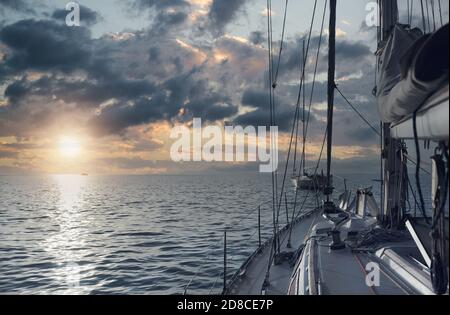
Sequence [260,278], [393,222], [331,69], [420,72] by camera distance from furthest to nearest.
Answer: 1. [393,222]
2. [260,278]
3. [331,69]
4. [420,72]

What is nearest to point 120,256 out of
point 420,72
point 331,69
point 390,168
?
point 390,168

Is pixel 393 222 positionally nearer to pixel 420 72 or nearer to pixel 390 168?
pixel 390 168

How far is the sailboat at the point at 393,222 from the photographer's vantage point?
3.63 meters

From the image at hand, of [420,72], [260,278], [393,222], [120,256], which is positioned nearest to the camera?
[420,72]

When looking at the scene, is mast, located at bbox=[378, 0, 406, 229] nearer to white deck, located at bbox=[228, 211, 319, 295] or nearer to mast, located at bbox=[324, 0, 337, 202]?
mast, located at bbox=[324, 0, 337, 202]

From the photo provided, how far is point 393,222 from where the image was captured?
1046 centimetres

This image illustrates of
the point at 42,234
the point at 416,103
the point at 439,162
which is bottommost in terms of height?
the point at 42,234

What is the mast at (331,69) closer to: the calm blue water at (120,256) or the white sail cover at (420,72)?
the calm blue water at (120,256)

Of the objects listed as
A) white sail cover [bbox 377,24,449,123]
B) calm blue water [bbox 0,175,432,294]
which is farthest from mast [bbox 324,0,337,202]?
white sail cover [bbox 377,24,449,123]

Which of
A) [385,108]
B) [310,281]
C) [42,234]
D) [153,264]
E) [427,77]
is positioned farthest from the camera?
[42,234]

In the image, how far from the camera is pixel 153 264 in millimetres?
19672
